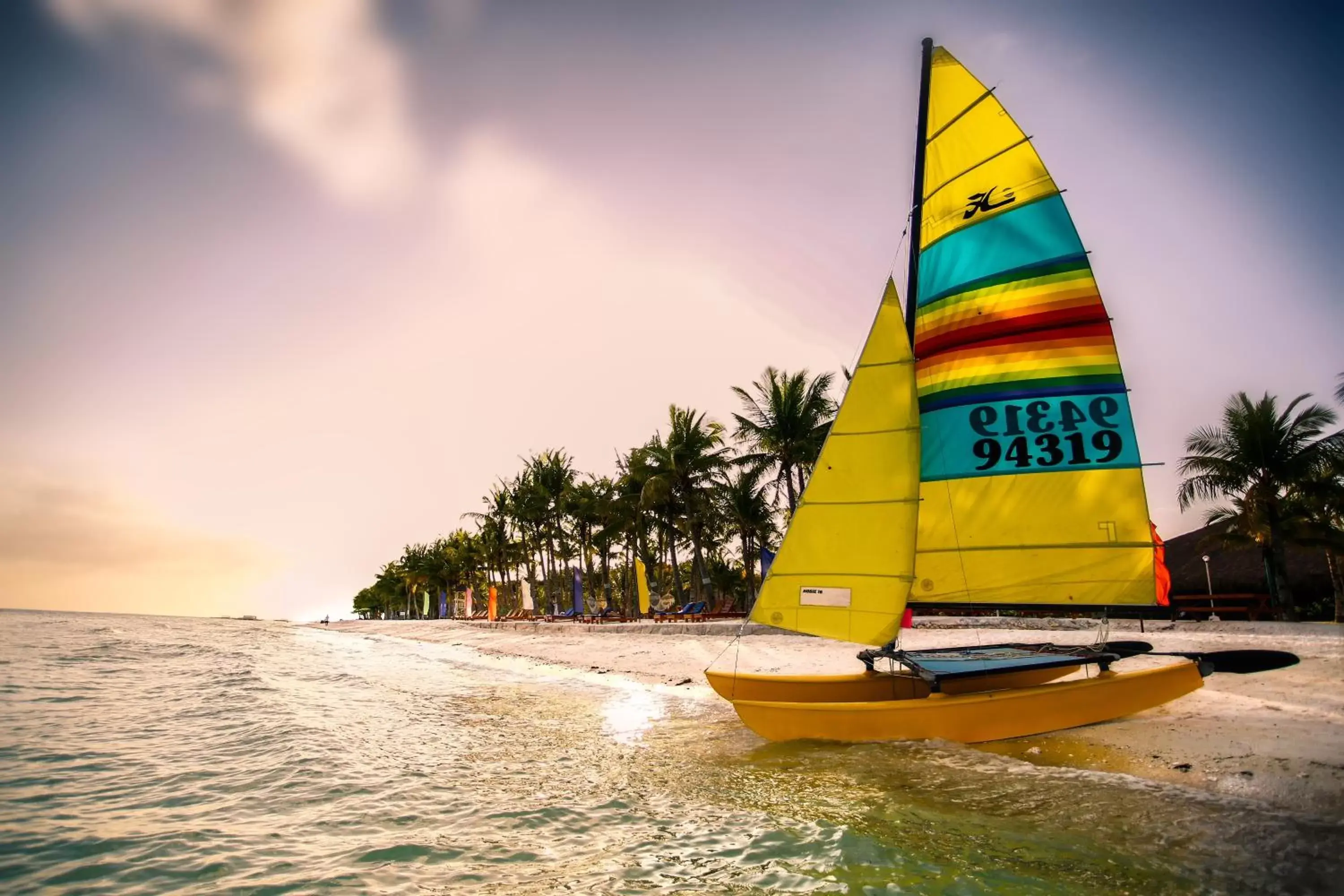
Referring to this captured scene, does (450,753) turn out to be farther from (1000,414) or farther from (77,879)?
(1000,414)

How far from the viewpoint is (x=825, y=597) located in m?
8.82

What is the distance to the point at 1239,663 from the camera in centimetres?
790

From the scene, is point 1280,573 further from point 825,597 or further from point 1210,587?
point 825,597

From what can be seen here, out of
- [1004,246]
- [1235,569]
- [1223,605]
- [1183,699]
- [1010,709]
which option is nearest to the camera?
[1010,709]

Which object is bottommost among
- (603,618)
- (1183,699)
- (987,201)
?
(603,618)

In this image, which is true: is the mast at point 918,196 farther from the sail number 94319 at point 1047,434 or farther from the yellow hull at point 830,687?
the yellow hull at point 830,687

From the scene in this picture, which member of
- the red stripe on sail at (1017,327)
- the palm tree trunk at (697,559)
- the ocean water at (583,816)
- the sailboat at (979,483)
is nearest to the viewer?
the ocean water at (583,816)

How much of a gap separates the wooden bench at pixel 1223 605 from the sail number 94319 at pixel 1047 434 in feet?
37.9

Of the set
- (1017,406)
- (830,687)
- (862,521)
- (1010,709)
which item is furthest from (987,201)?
(830,687)

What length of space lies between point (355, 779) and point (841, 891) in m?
5.91

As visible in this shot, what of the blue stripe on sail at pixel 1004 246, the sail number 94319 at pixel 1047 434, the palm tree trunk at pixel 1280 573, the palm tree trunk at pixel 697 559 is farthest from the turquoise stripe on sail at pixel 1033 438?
the palm tree trunk at pixel 697 559

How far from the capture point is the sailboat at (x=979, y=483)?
28.6ft

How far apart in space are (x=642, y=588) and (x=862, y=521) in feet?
107

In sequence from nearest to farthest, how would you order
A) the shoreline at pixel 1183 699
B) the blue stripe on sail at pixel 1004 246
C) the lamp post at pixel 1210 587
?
the shoreline at pixel 1183 699 → the blue stripe on sail at pixel 1004 246 → the lamp post at pixel 1210 587
